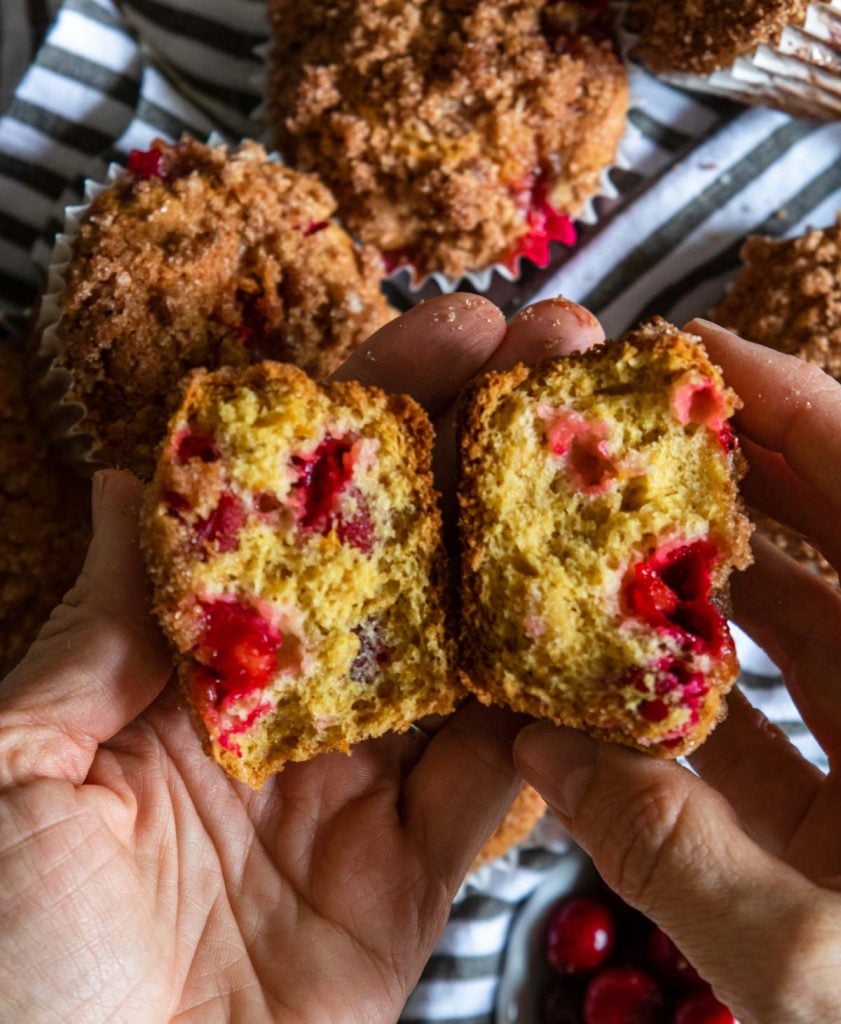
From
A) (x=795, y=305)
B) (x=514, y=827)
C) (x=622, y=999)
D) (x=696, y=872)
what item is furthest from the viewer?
(x=622, y=999)

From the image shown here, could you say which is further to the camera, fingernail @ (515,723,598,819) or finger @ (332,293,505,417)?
finger @ (332,293,505,417)

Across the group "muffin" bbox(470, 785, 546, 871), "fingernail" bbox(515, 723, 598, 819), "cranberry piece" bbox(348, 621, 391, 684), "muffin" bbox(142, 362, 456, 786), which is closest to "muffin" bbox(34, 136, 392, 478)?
"muffin" bbox(142, 362, 456, 786)

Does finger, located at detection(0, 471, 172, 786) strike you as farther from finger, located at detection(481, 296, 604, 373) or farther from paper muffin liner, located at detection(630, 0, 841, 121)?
paper muffin liner, located at detection(630, 0, 841, 121)

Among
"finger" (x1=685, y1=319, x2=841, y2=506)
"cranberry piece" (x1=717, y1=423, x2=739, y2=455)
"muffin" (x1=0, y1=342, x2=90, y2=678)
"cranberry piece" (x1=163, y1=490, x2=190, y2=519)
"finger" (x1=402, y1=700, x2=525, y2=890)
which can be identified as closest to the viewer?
"cranberry piece" (x1=163, y1=490, x2=190, y2=519)

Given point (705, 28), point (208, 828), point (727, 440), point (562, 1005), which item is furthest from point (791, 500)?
point (562, 1005)

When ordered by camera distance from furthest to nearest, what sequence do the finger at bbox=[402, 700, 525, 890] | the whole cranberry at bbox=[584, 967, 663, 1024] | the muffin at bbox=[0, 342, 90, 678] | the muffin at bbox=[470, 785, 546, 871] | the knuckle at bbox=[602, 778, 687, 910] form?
the whole cranberry at bbox=[584, 967, 663, 1024] → the muffin at bbox=[470, 785, 546, 871] → the muffin at bbox=[0, 342, 90, 678] → the finger at bbox=[402, 700, 525, 890] → the knuckle at bbox=[602, 778, 687, 910]

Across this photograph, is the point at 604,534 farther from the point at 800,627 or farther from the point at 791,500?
the point at 800,627

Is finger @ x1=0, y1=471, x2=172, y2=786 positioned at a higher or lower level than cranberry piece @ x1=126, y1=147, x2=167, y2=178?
lower
